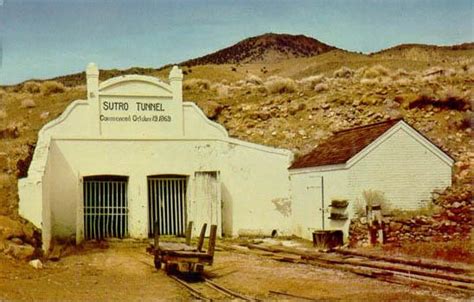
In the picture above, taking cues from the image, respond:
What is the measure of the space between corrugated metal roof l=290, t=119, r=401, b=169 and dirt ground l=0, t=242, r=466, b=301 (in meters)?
4.81

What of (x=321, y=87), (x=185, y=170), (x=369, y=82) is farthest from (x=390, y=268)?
(x=321, y=87)

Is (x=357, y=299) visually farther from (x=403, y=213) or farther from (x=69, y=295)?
(x=403, y=213)

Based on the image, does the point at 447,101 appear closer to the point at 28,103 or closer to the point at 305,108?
the point at 305,108

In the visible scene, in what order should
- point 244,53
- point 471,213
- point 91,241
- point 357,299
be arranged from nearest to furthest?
point 357,299
point 471,213
point 91,241
point 244,53

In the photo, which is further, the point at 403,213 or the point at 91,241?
the point at 91,241

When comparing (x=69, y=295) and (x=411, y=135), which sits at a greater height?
(x=411, y=135)

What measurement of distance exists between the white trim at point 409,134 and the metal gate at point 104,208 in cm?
810

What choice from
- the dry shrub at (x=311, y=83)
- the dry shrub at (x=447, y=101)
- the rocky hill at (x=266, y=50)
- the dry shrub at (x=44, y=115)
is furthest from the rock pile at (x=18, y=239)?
the rocky hill at (x=266, y=50)

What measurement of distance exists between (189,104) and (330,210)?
6.92 meters

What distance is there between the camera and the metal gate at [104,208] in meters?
24.1

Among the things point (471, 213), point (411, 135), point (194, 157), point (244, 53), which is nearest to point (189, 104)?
point (194, 157)

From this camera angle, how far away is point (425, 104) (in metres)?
32.8

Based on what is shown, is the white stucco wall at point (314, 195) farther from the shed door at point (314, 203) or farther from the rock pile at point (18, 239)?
the rock pile at point (18, 239)

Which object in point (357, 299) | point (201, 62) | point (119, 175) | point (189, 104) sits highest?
point (201, 62)
